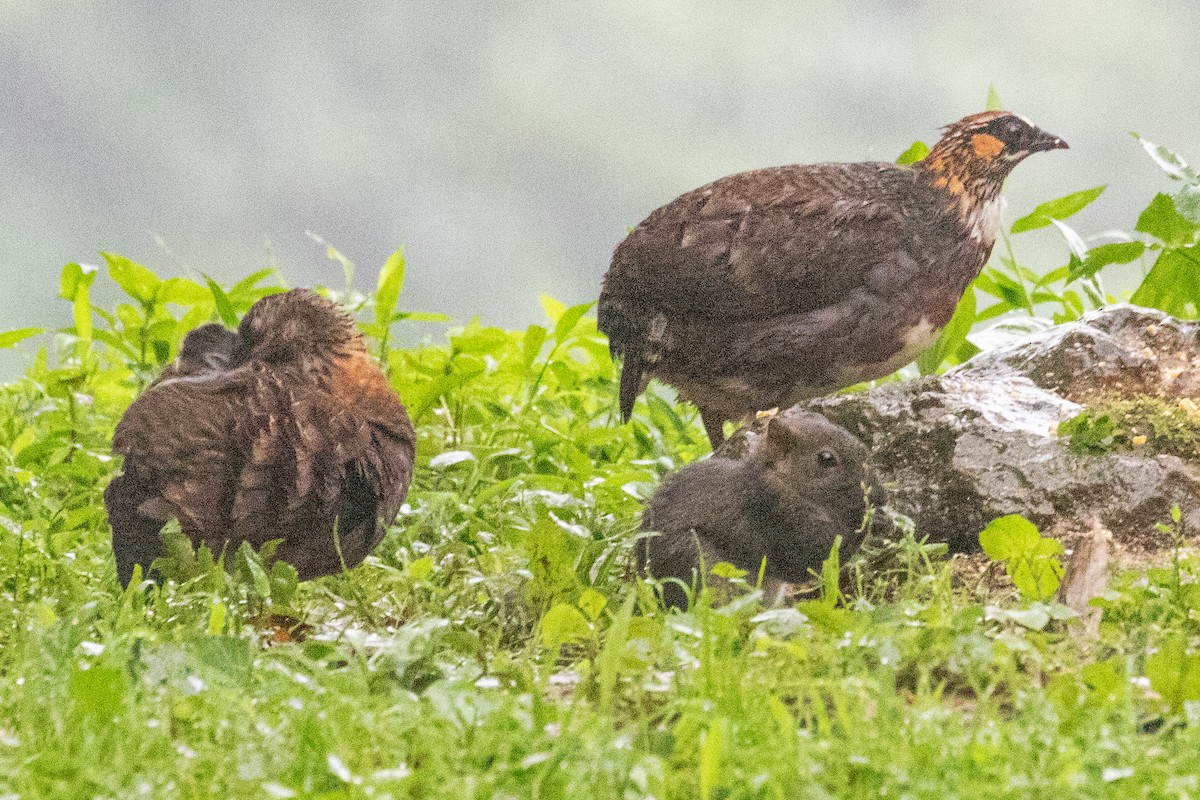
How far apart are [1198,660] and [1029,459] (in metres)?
1.37

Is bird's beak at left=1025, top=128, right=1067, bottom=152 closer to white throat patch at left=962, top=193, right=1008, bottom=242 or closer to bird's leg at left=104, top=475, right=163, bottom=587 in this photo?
white throat patch at left=962, top=193, right=1008, bottom=242

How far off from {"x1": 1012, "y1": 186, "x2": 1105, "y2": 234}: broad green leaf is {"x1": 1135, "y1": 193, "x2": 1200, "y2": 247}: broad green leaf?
340 mm

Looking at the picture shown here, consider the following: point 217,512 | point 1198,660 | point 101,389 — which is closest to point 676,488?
point 217,512

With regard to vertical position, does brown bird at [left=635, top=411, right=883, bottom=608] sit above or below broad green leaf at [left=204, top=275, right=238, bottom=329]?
below

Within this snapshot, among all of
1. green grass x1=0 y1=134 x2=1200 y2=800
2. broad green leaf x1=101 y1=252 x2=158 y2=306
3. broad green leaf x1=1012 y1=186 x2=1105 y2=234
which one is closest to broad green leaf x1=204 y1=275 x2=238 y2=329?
broad green leaf x1=101 y1=252 x2=158 y2=306

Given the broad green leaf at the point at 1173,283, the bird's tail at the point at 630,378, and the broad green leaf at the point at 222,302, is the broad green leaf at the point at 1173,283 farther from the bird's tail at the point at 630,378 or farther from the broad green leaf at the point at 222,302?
the broad green leaf at the point at 222,302

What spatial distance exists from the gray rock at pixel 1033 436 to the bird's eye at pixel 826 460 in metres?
0.30

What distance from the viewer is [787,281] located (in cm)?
425

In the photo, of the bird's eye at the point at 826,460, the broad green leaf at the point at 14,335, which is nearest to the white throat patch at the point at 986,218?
the bird's eye at the point at 826,460

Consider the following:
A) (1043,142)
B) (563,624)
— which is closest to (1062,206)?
(1043,142)

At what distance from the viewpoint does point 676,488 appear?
3.65 metres

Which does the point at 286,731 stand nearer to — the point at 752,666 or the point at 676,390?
the point at 752,666

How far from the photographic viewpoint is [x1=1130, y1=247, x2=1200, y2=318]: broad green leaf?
5051 millimetres

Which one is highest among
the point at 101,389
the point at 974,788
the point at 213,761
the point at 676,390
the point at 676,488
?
the point at 101,389
